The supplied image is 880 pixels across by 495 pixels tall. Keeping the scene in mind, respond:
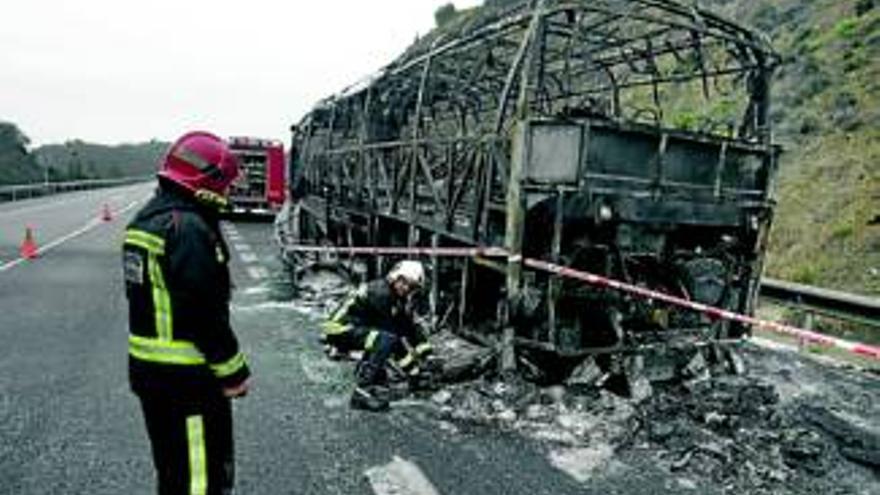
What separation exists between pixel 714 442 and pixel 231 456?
3657 millimetres

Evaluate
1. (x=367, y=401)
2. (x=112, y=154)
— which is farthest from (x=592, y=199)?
(x=112, y=154)

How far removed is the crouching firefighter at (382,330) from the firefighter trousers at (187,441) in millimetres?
2917

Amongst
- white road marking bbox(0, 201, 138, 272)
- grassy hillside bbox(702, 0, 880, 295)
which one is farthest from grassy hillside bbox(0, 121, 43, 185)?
grassy hillside bbox(702, 0, 880, 295)

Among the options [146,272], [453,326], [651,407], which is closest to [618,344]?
[651,407]

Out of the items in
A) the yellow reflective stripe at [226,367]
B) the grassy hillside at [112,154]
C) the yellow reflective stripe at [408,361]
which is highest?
the yellow reflective stripe at [226,367]

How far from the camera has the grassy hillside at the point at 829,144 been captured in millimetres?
13328

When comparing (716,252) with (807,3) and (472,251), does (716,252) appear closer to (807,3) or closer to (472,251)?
(472,251)

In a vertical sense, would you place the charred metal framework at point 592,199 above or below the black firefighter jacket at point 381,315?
above

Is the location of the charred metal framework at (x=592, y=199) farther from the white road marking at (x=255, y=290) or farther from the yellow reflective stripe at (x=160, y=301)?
the yellow reflective stripe at (x=160, y=301)

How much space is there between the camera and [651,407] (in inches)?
257

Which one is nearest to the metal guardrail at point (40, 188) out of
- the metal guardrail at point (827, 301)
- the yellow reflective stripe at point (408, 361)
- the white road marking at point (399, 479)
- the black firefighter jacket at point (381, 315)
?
the black firefighter jacket at point (381, 315)

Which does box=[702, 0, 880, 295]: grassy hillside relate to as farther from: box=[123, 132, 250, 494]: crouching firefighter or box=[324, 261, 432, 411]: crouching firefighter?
box=[123, 132, 250, 494]: crouching firefighter

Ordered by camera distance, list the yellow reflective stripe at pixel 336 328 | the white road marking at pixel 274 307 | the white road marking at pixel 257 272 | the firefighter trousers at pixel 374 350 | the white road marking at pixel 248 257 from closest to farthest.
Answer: the firefighter trousers at pixel 374 350
the yellow reflective stripe at pixel 336 328
the white road marking at pixel 274 307
the white road marking at pixel 257 272
the white road marking at pixel 248 257

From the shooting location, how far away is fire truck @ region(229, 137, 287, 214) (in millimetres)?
28016
